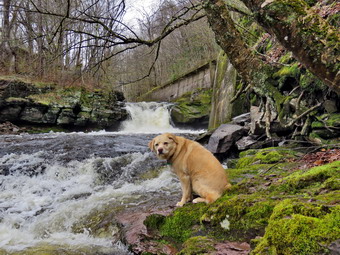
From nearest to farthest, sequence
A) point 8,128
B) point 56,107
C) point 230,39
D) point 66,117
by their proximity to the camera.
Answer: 1. point 230,39
2. point 8,128
3. point 56,107
4. point 66,117

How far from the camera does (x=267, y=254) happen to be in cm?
175

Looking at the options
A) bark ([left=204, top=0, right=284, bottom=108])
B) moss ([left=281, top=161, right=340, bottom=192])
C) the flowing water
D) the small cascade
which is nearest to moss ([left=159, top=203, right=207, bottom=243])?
the flowing water

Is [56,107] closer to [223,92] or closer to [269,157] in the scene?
[223,92]

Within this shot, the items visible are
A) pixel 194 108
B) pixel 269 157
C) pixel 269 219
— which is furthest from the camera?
pixel 194 108

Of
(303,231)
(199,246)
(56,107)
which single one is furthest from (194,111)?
(303,231)

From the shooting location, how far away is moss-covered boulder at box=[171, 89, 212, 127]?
66.9ft

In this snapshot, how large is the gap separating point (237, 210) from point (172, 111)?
18.7m

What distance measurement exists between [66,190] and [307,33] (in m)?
6.38

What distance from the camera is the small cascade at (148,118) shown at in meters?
21.3

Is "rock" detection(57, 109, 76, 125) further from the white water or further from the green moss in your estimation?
the green moss

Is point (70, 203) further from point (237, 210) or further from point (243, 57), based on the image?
point (243, 57)

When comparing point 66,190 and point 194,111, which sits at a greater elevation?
point 194,111

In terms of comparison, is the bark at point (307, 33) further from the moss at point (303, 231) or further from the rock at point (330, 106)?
the rock at point (330, 106)

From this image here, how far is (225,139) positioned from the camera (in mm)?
9156
